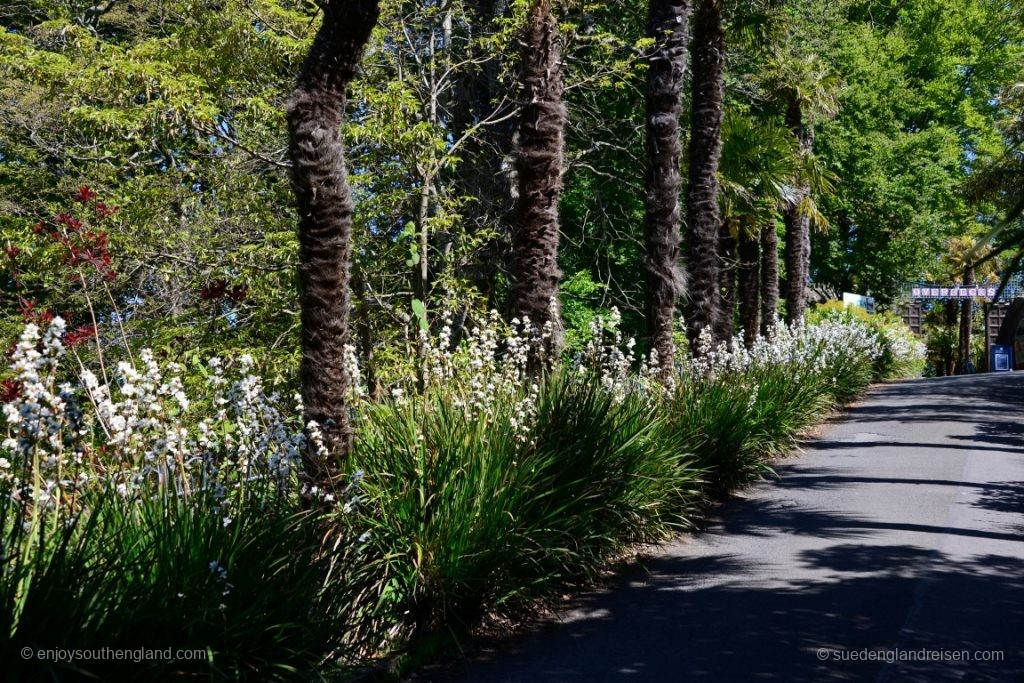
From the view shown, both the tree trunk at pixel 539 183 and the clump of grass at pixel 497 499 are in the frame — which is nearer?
the clump of grass at pixel 497 499

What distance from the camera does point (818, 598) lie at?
6562 mm

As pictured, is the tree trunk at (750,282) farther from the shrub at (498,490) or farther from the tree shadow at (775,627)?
the tree shadow at (775,627)

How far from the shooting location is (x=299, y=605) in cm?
441

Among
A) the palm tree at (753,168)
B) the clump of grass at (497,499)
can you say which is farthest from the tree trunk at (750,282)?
the clump of grass at (497,499)

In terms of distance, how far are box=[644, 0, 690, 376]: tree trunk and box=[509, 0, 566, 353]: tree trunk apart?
8.79ft

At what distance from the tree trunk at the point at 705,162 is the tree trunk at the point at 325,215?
918 centimetres

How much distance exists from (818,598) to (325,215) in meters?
4.16

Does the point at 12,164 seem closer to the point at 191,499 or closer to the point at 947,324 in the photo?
the point at 191,499

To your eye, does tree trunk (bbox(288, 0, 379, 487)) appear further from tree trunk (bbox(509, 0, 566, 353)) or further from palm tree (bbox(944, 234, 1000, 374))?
palm tree (bbox(944, 234, 1000, 374))

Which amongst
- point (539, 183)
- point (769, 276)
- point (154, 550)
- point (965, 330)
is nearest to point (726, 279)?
point (769, 276)

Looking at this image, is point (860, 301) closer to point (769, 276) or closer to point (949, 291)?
point (949, 291)

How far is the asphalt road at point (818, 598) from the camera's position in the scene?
534 cm

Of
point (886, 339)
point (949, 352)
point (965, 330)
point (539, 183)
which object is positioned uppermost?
point (539, 183)

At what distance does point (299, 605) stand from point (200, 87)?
8956mm
